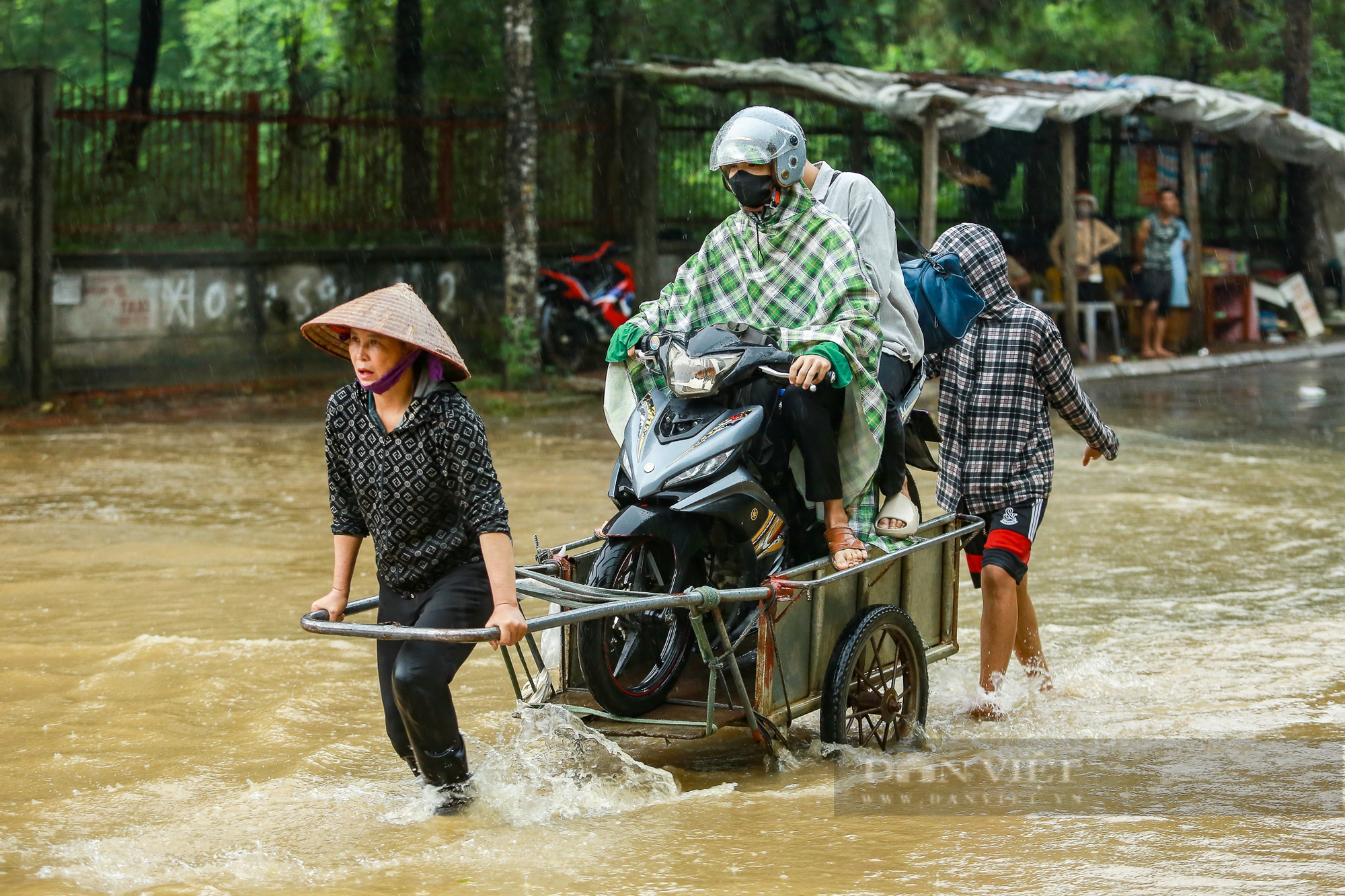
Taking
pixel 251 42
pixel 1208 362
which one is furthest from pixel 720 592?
pixel 251 42

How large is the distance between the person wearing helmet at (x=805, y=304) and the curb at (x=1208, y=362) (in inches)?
430

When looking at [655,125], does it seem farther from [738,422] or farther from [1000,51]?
[738,422]

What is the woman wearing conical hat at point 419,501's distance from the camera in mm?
3900

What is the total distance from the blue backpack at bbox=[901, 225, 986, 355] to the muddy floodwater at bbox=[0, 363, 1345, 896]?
55.8 inches

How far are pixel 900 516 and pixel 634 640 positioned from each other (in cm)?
111

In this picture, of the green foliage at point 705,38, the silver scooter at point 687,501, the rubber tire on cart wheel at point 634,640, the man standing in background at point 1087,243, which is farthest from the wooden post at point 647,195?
the rubber tire on cart wheel at point 634,640

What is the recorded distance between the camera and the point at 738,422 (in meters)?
4.58

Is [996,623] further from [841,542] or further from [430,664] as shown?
[430,664]

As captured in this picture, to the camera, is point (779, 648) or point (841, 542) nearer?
point (779, 648)

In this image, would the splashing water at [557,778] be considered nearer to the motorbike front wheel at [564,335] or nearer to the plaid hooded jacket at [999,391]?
the plaid hooded jacket at [999,391]

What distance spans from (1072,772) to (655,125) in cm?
1156

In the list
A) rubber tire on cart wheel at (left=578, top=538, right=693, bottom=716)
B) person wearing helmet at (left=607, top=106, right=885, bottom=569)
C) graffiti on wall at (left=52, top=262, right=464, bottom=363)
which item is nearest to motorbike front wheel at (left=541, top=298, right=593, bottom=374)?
graffiti on wall at (left=52, top=262, right=464, bottom=363)

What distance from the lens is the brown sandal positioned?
4.70 meters

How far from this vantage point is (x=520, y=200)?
13406mm
